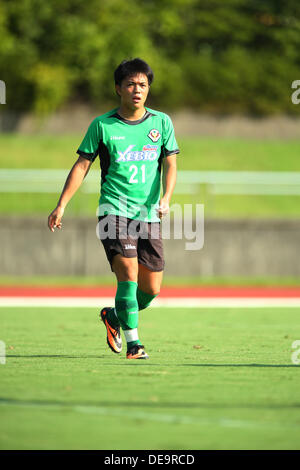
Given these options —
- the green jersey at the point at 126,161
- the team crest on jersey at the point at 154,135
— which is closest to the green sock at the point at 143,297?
the green jersey at the point at 126,161

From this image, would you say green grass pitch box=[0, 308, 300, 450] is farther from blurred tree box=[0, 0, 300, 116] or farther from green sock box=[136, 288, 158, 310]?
blurred tree box=[0, 0, 300, 116]

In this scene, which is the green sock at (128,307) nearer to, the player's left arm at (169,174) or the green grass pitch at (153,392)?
the green grass pitch at (153,392)

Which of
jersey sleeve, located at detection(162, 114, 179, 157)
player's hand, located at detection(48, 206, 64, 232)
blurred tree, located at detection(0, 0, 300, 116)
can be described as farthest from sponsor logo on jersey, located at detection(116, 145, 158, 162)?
blurred tree, located at detection(0, 0, 300, 116)

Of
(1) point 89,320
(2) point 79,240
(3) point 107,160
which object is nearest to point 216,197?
(2) point 79,240

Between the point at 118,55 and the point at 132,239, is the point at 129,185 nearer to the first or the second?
the point at 132,239

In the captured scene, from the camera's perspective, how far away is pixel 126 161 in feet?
20.6

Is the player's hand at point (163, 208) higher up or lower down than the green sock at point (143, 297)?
higher up

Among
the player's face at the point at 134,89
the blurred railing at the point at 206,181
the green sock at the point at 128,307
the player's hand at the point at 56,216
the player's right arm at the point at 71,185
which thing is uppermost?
the blurred railing at the point at 206,181

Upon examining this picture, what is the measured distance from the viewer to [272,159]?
3269 cm

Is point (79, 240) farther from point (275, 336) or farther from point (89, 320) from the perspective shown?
point (275, 336)

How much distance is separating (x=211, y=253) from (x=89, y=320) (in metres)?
7.09

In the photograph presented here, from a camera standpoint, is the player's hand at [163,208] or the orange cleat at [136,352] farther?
the orange cleat at [136,352]

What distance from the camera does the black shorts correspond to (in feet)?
20.5

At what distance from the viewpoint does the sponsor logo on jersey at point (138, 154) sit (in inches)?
247
